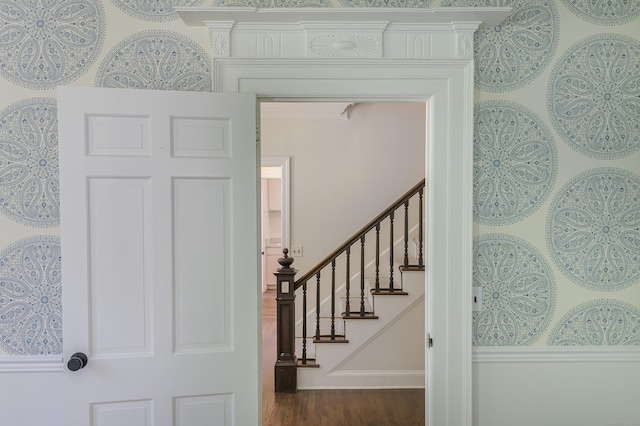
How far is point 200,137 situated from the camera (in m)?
1.54

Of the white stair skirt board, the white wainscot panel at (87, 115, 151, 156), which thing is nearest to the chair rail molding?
the white wainscot panel at (87, 115, 151, 156)

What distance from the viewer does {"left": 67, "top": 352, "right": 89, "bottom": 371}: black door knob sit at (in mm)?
1456

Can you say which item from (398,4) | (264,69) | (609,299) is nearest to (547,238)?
(609,299)

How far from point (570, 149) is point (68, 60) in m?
2.23

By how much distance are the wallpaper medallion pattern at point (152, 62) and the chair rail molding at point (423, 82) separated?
0.11 meters

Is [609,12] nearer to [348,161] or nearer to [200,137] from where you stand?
[200,137]

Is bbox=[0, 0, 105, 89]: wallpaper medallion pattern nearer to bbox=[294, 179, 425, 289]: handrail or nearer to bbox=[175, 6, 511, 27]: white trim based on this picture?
bbox=[175, 6, 511, 27]: white trim

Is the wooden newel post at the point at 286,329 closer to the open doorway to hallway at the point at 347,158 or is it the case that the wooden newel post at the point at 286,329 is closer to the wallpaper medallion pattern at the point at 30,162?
the open doorway to hallway at the point at 347,158

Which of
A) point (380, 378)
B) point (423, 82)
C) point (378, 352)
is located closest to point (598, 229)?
point (423, 82)

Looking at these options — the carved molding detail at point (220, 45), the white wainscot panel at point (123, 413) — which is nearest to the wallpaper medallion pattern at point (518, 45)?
the carved molding detail at point (220, 45)

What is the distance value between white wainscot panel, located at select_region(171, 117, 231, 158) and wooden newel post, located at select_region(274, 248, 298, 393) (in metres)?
1.68

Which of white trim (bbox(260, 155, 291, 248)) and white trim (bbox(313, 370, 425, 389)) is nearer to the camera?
white trim (bbox(313, 370, 425, 389))

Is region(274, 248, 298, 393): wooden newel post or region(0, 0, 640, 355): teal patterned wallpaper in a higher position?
region(0, 0, 640, 355): teal patterned wallpaper

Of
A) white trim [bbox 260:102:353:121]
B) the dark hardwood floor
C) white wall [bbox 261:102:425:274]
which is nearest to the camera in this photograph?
the dark hardwood floor
